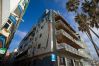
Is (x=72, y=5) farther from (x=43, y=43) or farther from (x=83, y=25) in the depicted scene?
(x=43, y=43)

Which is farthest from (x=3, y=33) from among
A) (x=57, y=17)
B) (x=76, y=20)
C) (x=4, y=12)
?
(x=57, y=17)

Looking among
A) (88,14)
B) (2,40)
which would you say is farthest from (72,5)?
(2,40)

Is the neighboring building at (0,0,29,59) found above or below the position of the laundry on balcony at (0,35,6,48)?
above

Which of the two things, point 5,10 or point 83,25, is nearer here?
point 5,10

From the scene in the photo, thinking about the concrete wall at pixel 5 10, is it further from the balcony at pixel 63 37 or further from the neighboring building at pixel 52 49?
the balcony at pixel 63 37

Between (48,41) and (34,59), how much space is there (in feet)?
20.5

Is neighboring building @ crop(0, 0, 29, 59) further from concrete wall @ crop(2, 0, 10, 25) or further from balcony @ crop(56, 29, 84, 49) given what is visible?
balcony @ crop(56, 29, 84, 49)

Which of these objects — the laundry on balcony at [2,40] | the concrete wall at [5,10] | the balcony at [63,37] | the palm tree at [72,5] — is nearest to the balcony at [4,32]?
the laundry on balcony at [2,40]

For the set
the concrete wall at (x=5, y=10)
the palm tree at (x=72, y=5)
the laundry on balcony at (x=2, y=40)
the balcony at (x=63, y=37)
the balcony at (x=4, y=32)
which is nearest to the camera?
the concrete wall at (x=5, y=10)

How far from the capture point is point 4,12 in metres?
20.5

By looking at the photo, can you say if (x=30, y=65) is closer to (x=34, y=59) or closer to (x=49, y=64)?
(x=34, y=59)

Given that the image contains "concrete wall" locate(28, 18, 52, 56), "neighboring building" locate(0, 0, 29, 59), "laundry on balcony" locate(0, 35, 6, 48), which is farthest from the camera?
"concrete wall" locate(28, 18, 52, 56)

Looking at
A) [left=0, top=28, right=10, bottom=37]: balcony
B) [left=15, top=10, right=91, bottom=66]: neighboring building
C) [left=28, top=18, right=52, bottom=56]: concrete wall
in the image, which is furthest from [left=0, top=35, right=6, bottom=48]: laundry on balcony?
[left=28, top=18, right=52, bottom=56]: concrete wall

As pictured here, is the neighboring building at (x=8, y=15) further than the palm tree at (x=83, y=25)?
No
